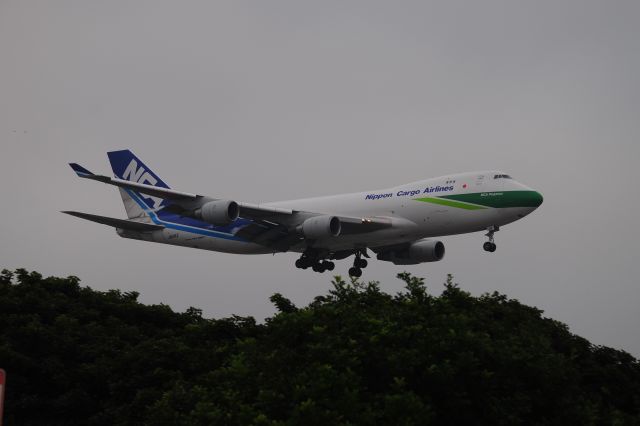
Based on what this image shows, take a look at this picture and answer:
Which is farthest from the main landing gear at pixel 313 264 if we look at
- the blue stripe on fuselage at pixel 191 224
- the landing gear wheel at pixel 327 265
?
the blue stripe on fuselage at pixel 191 224

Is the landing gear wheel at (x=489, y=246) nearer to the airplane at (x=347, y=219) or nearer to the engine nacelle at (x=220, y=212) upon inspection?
the airplane at (x=347, y=219)

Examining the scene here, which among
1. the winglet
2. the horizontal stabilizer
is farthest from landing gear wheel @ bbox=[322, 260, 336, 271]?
the winglet

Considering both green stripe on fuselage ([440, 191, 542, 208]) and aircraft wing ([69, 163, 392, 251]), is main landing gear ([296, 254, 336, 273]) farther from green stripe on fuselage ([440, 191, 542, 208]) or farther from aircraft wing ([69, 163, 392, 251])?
green stripe on fuselage ([440, 191, 542, 208])

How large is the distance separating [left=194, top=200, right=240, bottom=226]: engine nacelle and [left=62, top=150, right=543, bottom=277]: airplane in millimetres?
46

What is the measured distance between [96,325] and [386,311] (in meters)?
16.9

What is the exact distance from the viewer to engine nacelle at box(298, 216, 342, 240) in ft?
134

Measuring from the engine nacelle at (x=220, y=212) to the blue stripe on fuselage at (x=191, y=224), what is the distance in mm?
3906

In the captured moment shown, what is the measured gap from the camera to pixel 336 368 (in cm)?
2352

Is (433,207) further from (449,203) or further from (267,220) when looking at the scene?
(267,220)

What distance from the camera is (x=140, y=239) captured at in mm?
49656

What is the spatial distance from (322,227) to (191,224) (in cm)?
997

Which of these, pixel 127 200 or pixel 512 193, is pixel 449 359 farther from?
pixel 127 200

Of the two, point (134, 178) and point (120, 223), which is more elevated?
point (134, 178)

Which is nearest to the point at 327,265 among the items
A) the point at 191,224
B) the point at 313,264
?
the point at 313,264
